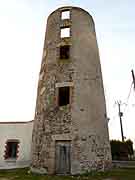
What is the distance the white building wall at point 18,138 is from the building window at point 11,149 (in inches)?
10.9

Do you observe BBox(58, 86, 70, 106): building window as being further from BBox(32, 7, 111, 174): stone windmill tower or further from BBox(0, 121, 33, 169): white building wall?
BBox(0, 121, 33, 169): white building wall

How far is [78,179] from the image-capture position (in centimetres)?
953

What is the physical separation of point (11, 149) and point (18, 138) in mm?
1080

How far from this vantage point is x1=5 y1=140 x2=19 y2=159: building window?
1588cm

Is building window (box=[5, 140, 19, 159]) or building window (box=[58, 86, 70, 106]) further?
building window (box=[5, 140, 19, 159])

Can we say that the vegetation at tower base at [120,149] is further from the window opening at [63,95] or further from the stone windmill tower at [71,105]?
the window opening at [63,95]

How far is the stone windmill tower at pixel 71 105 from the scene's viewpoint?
10898mm

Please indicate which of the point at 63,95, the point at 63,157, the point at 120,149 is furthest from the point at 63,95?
the point at 120,149

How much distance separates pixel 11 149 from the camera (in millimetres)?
16172

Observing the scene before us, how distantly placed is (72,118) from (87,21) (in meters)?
8.26

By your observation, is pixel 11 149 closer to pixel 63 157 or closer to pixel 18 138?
pixel 18 138

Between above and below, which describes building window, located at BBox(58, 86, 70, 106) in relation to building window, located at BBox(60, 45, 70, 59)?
below

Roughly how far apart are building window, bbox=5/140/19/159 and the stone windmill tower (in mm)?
4185

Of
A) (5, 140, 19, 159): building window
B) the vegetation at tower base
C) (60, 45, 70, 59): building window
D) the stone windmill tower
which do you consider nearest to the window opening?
the stone windmill tower
